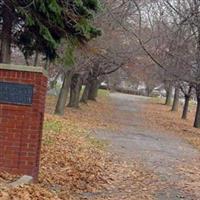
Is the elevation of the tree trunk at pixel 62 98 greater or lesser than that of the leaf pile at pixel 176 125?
greater

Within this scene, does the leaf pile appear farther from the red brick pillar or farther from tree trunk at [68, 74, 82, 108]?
the red brick pillar

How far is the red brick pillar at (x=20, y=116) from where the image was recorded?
8625 millimetres

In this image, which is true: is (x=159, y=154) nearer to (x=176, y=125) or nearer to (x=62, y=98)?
(x=62, y=98)

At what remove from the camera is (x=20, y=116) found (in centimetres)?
870

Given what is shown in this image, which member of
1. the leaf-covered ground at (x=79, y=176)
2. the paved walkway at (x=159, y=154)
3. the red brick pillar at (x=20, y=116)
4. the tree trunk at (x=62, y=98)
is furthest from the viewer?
the tree trunk at (x=62, y=98)

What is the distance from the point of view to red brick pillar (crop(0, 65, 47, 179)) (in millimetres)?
8625

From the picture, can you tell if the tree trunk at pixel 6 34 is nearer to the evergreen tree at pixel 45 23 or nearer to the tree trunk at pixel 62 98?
the evergreen tree at pixel 45 23

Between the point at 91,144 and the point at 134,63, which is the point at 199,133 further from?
the point at 91,144

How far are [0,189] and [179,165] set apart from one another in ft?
23.2

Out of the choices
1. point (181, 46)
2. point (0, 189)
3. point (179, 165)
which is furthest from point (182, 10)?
point (0, 189)

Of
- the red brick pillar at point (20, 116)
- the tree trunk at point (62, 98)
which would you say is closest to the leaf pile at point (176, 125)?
the tree trunk at point (62, 98)

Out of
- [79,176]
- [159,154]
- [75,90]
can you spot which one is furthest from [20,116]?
[75,90]

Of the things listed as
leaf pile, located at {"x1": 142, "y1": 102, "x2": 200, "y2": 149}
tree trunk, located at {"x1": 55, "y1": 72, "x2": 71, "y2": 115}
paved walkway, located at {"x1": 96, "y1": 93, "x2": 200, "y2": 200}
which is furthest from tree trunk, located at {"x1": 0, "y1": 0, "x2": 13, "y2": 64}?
tree trunk, located at {"x1": 55, "y1": 72, "x2": 71, "y2": 115}

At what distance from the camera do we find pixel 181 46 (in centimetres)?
2448
